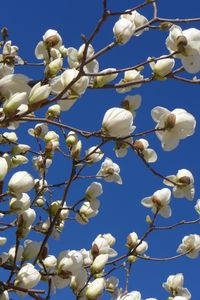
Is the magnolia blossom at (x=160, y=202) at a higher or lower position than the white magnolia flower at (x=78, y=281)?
higher

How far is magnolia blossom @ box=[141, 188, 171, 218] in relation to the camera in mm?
1905

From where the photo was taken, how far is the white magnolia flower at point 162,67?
1.38 metres

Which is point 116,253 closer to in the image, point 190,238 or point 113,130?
point 190,238

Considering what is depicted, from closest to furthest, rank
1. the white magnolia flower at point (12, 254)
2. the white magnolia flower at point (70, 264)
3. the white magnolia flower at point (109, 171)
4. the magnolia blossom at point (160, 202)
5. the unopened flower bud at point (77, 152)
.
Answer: the white magnolia flower at point (70, 264), the white magnolia flower at point (12, 254), the unopened flower bud at point (77, 152), the magnolia blossom at point (160, 202), the white magnolia flower at point (109, 171)

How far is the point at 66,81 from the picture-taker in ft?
4.05

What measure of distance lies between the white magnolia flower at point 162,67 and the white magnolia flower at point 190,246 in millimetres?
1157

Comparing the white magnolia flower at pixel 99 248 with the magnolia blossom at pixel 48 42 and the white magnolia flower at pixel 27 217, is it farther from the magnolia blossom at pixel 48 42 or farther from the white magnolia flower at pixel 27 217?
the magnolia blossom at pixel 48 42

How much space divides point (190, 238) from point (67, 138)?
3.09 feet

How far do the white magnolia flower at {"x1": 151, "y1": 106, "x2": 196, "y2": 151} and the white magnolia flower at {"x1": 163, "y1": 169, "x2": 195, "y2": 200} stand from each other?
324 mm

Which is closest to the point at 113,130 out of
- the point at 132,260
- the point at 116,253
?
the point at 116,253

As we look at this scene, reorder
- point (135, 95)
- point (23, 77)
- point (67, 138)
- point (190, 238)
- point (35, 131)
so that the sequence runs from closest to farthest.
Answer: point (23, 77) → point (135, 95) → point (67, 138) → point (35, 131) → point (190, 238)

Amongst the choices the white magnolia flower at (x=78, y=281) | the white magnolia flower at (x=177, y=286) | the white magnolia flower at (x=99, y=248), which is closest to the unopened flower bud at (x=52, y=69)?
the white magnolia flower at (x=78, y=281)

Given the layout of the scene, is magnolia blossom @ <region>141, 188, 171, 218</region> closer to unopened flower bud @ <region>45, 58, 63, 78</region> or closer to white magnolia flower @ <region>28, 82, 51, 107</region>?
unopened flower bud @ <region>45, 58, 63, 78</region>

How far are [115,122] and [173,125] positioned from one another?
0.75ft
